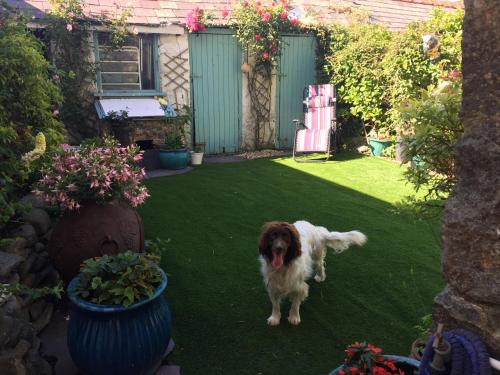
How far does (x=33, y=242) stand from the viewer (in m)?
3.10

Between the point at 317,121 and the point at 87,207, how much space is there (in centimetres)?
679

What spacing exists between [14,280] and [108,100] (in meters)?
6.36

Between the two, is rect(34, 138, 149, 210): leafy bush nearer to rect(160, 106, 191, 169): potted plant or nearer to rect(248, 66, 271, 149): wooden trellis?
rect(160, 106, 191, 169): potted plant

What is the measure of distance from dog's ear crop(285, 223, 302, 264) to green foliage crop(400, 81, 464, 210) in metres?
1.05

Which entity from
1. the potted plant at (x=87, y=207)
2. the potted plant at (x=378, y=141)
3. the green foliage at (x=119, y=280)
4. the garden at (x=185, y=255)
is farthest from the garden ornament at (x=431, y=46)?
the green foliage at (x=119, y=280)

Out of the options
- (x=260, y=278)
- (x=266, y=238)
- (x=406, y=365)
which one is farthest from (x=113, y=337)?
(x=260, y=278)

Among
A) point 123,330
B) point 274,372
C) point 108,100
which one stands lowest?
point 274,372

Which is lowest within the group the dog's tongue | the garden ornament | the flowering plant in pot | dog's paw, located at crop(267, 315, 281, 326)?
dog's paw, located at crop(267, 315, 281, 326)

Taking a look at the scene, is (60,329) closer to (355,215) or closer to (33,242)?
(33,242)

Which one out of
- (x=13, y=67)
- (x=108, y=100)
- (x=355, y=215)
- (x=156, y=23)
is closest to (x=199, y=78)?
(x=156, y=23)

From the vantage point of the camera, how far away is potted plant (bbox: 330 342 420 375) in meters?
1.73

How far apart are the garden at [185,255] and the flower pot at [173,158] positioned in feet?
4.22

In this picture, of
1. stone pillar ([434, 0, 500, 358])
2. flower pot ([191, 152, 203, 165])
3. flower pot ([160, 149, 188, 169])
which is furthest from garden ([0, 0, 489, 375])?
flower pot ([191, 152, 203, 165])

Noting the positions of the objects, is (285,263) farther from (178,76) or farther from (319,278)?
(178,76)
